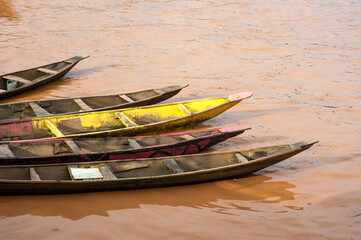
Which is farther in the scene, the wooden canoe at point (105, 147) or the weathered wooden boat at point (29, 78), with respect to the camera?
the weathered wooden boat at point (29, 78)

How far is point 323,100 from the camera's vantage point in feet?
31.8

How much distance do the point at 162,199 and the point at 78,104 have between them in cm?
308

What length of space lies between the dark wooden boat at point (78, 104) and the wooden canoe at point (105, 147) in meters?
1.17

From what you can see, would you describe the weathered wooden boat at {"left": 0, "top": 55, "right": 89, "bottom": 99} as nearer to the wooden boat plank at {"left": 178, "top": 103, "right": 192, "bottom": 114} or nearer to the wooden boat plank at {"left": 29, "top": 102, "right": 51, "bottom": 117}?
the wooden boat plank at {"left": 29, "top": 102, "right": 51, "bottom": 117}

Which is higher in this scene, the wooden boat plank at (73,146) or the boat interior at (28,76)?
the boat interior at (28,76)

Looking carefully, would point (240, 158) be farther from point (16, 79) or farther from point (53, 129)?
point (16, 79)

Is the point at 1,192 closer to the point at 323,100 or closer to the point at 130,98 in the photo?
the point at 130,98

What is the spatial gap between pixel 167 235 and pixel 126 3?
16004 millimetres

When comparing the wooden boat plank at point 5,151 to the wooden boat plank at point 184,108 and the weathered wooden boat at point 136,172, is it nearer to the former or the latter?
the weathered wooden boat at point 136,172

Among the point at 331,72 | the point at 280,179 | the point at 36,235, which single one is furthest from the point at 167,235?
the point at 331,72

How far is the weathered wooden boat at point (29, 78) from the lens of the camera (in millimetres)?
9086

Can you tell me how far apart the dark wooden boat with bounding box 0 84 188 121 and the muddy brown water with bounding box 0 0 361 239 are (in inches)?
41.4

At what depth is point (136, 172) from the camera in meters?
6.00

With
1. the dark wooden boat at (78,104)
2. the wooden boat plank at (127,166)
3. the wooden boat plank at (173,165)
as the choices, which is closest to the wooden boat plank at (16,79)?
the dark wooden boat at (78,104)
